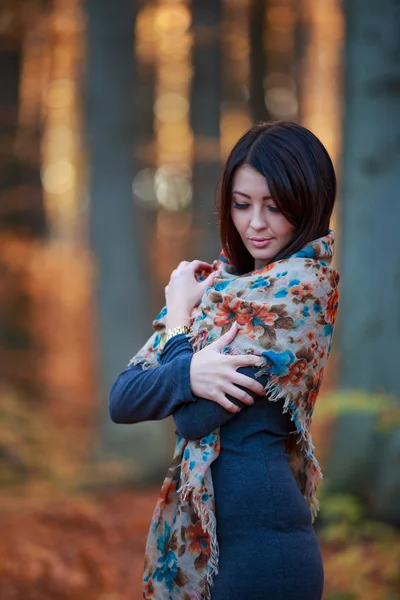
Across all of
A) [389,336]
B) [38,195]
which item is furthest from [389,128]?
[38,195]

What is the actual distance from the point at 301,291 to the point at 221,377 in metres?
0.33

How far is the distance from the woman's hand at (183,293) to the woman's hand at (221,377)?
0.22 meters

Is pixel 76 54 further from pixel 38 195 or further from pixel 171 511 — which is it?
pixel 171 511

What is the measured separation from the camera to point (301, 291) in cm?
219

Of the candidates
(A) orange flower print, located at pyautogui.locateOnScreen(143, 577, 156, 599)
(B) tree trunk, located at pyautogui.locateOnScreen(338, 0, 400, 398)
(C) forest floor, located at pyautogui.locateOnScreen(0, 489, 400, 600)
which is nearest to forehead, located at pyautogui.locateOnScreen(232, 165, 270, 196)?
(A) orange flower print, located at pyautogui.locateOnScreen(143, 577, 156, 599)

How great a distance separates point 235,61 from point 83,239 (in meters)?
4.58

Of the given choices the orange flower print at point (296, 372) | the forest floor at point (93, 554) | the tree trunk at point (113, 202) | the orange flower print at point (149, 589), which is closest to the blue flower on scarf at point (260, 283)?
the orange flower print at point (296, 372)

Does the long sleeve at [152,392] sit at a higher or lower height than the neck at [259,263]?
lower

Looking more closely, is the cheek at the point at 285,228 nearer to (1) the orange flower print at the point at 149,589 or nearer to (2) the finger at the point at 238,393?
(2) the finger at the point at 238,393

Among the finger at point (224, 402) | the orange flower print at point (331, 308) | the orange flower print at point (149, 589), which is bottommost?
the orange flower print at point (149, 589)

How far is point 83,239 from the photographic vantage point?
14.7 meters

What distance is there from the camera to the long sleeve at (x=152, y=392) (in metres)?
2.19

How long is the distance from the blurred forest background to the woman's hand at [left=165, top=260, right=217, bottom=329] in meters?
0.31

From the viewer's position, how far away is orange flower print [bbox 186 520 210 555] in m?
2.21
